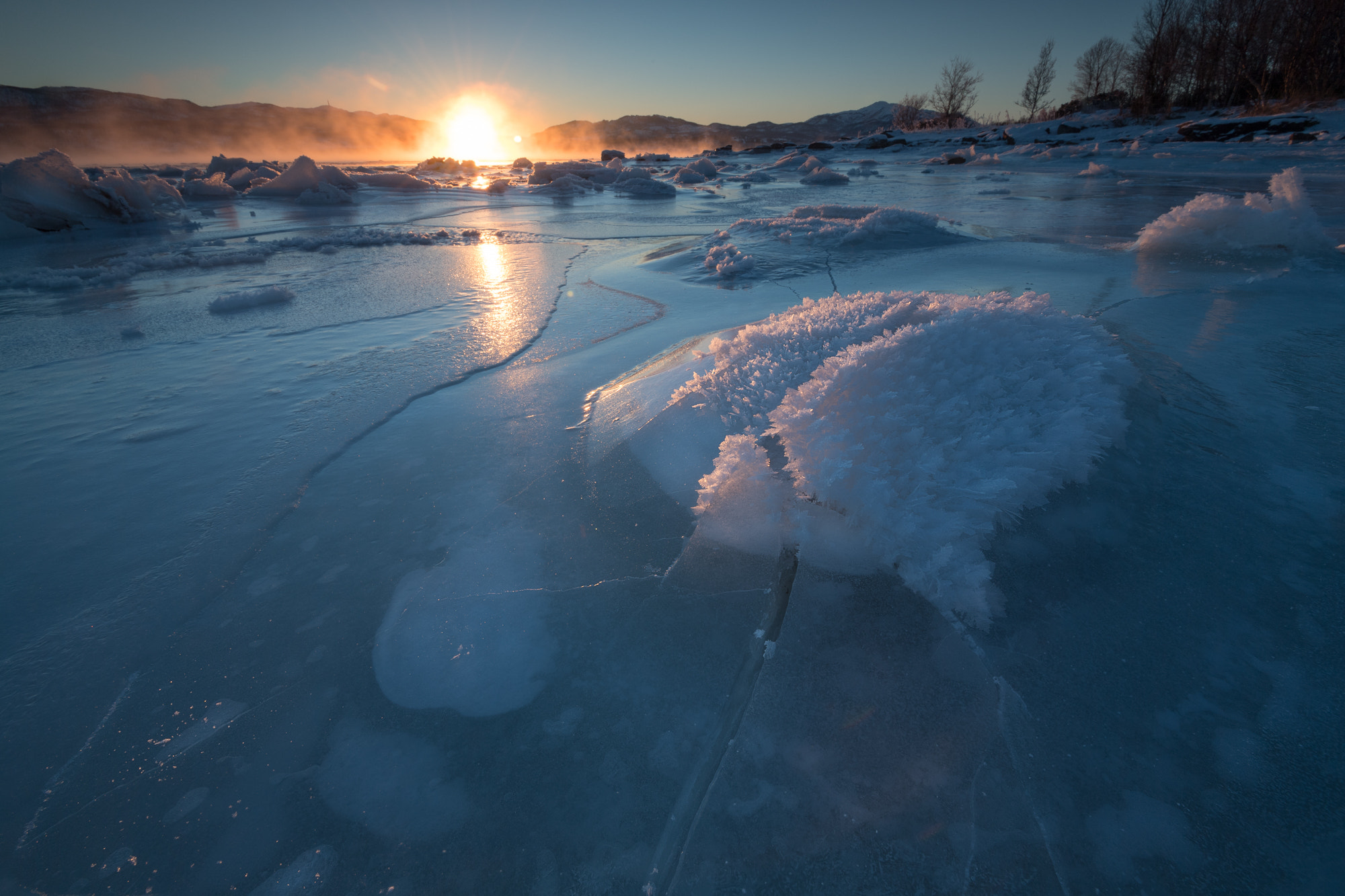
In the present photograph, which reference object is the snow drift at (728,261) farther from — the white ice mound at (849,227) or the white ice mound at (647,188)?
the white ice mound at (647,188)

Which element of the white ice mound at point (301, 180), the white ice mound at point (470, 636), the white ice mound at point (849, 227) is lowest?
the white ice mound at point (470, 636)

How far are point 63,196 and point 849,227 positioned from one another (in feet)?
38.8

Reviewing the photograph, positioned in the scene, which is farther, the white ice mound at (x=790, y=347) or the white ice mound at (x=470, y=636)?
the white ice mound at (x=790, y=347)

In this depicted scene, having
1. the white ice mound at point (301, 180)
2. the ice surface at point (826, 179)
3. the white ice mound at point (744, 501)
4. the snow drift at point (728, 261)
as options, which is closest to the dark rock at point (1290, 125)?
the ice surface at point (826, 179)

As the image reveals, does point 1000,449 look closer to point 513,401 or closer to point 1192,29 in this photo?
point 513,401

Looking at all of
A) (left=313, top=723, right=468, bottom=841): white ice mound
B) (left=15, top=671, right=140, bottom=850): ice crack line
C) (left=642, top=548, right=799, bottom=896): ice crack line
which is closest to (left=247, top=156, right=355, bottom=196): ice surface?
(left=15, top=671, right=140, bottom=850): ice crack line

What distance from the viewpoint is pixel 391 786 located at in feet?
3.27

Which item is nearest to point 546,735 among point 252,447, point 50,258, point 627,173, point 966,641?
point 966,641

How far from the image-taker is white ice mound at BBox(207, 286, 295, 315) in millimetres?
3924

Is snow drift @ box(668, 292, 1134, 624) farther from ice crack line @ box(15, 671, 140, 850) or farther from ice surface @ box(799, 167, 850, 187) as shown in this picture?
ice surface @ box(799, 167, 850, 187)

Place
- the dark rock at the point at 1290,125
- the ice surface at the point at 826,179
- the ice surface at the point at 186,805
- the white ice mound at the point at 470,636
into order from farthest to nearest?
1. the dark rock at the point at 1290,125
2. the ice surface at the point at 826,179
3. the white ice mound at the point at 470,636
4. the ice surface at the point at 186,805

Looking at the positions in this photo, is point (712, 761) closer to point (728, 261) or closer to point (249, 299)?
point (728, 261)

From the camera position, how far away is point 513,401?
7.99 ft

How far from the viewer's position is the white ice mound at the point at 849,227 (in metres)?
5.34
